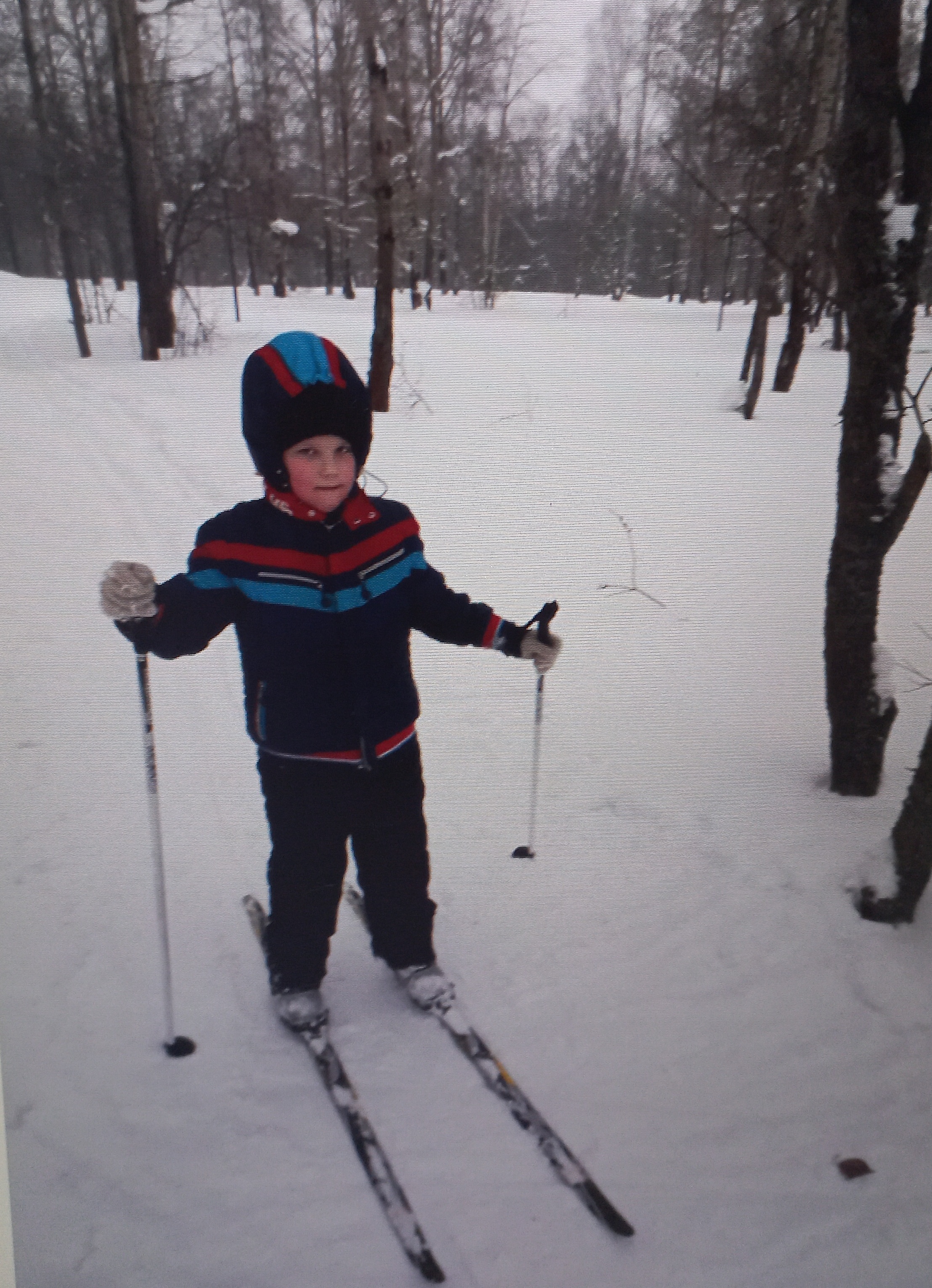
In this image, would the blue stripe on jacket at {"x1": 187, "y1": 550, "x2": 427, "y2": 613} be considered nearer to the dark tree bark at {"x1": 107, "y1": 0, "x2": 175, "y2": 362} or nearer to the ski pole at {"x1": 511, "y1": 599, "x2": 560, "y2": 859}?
the ski pole at {"x1": 511, "y1": 599, "x2": 560, "y2": 859}

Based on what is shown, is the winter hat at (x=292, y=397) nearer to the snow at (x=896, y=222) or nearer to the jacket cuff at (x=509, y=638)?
the jacket cuff at (x=509, y=638)

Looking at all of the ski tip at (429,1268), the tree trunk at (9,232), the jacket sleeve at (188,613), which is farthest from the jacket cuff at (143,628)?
the tree trunk at (9,232)

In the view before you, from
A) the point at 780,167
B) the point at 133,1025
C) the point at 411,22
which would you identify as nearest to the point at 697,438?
the point at 780,167

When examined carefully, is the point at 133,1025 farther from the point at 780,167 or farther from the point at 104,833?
the point at 780,167

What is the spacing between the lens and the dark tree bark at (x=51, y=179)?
2.12 m

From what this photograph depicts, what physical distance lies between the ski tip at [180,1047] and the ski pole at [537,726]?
0.91 metres

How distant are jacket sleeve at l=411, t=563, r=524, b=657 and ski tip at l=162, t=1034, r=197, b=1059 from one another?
935mm

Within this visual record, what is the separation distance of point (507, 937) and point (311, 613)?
1.00 m

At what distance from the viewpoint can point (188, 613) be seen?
54.2 inches

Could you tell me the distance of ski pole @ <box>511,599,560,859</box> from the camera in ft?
5.47

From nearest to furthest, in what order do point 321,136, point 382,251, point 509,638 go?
point 509,638 → point 382,251 → point 321,136

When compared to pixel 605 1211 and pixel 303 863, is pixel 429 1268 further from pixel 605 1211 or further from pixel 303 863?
pixel 303 863

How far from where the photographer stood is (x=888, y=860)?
6.35 ft

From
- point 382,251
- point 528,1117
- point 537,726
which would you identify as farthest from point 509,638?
point 382,251
